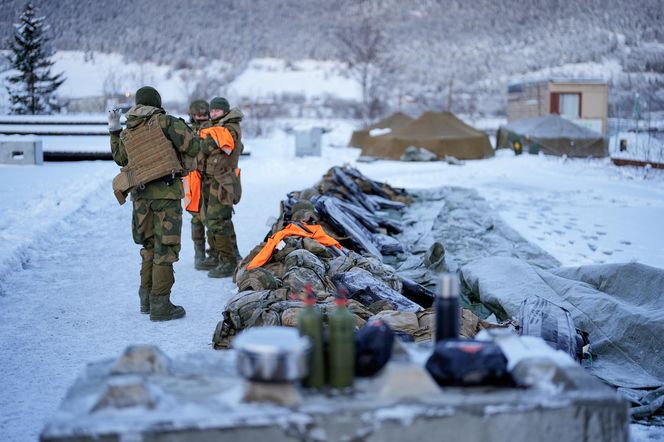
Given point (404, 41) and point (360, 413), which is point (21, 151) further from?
point (404, 41)

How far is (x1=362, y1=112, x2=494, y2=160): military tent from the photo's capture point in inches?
945

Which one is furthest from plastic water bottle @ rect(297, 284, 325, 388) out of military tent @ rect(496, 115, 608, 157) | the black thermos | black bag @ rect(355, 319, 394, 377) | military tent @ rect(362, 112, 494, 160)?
military tent @ rect(496, 115, 608, 157)

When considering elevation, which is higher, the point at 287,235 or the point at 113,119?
the point at 113,119

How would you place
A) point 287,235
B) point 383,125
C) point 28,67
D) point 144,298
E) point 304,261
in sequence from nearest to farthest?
point 304,261
point 144,298
point 287,235
point 383,125
point 28,67

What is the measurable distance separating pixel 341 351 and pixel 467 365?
18.4 inches

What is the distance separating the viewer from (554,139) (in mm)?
28375

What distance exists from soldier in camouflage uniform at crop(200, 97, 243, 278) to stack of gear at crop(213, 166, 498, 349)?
0.55 meters

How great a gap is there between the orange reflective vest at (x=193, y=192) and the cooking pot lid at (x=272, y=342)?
16.4 feet

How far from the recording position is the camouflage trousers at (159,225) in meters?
5.86

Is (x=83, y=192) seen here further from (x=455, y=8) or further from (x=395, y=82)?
(x=455, y=8)

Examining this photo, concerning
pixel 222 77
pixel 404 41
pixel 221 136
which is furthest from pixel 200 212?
pixel 404 41

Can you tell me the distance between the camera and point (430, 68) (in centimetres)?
9838

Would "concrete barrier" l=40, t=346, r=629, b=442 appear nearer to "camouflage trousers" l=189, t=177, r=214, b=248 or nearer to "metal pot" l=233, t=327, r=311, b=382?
"metal pot" l=233, t=327, r=311, b=382

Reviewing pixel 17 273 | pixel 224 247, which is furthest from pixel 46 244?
pixel 224 247
